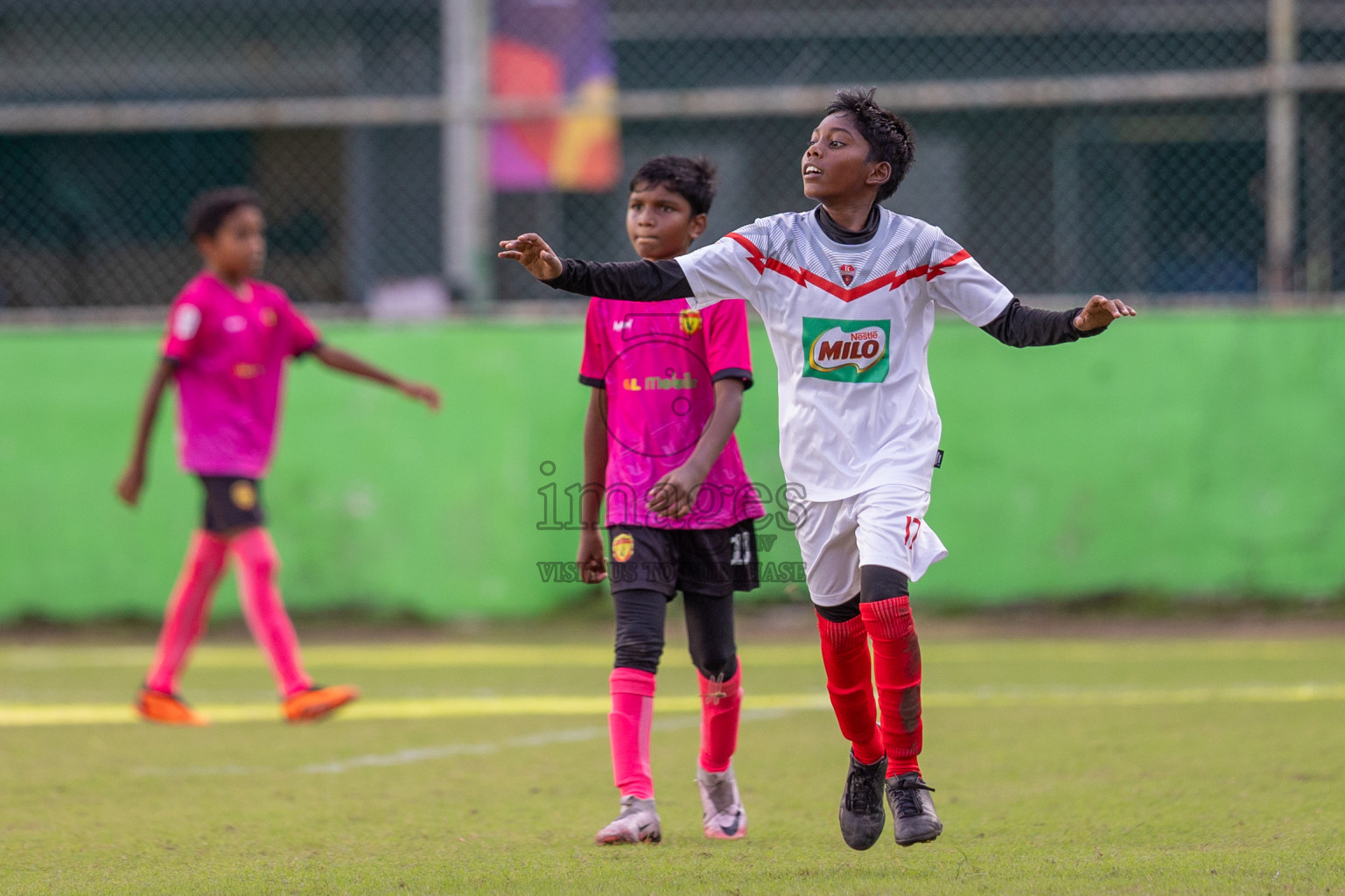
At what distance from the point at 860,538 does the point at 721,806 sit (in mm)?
862

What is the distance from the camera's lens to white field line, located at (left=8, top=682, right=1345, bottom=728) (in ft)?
20.1

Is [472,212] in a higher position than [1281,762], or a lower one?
higher

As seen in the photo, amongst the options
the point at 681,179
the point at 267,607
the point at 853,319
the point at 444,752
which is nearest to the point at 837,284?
the point at 853,319

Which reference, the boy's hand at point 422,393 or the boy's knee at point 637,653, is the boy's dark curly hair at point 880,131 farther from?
the boy's hand at point 422,393

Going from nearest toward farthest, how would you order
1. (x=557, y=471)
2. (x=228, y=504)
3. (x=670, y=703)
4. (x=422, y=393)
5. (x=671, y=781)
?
(x=671, y=781) < (x=228, y=504) < (x=422, y=393) < (x=670, y=703) < (x=557, y=471)

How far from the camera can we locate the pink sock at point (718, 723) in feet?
13.3

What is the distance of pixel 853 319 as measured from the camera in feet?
11.9

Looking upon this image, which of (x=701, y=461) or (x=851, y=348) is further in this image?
(x=701, y=461)

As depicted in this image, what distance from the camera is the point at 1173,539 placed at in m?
8.84

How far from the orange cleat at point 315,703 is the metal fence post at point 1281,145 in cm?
565

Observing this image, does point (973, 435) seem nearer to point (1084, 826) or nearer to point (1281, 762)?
point (1281, 762)

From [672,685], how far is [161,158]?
19.3 ft

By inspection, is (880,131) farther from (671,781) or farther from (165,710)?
(165,710)

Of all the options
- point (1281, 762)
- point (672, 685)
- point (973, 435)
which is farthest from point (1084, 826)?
point (973, 435)
